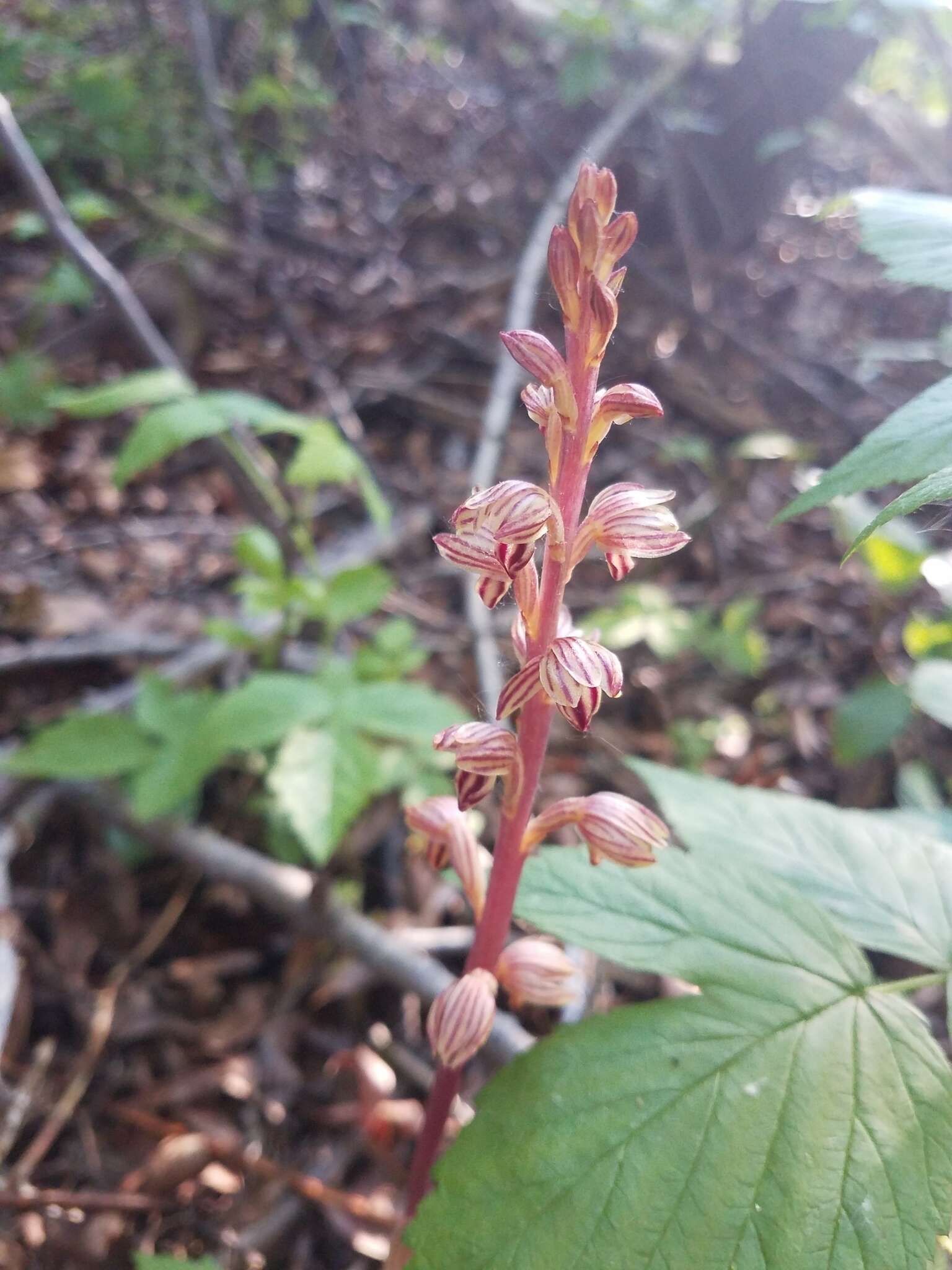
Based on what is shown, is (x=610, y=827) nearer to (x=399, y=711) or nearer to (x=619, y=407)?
(x=619, y=407)

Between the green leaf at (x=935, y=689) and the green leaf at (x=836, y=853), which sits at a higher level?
the green leaf at (x=935, y=689)

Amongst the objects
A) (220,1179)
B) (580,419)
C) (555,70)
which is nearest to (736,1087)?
(580,419)

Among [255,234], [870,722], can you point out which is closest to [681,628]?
[870,722]

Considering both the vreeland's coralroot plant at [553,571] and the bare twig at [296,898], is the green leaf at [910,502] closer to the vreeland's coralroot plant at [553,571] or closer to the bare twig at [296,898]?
the vreeland's coralroot plant at [553,571]

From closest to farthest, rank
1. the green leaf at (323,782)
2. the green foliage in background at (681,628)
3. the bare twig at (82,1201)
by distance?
1. the bare twig at (82,1201)
2. the green leaf at (323,782)
3. the green foliage in background at (681,628)

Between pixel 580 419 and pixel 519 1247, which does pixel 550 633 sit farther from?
pixel 519 1247

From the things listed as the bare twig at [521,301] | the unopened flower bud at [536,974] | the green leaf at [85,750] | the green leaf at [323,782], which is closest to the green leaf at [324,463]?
the bare twig at [521,301]

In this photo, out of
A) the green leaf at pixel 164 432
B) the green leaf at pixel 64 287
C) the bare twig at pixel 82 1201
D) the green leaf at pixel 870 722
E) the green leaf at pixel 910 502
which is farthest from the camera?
the green leaf at pixel 64 287

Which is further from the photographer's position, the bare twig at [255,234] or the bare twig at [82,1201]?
the bare twig at [255,234]
